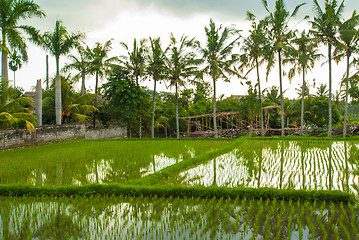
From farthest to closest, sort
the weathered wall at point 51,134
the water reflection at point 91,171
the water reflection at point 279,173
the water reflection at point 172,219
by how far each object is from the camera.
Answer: the weathered wall at point 51,134 < the water reflection at point 91,171 < the water reflection at point 279,173 < the water reflection at point 172,219

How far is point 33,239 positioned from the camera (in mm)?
2807

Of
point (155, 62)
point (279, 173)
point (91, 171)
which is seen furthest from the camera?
point (155, 62)

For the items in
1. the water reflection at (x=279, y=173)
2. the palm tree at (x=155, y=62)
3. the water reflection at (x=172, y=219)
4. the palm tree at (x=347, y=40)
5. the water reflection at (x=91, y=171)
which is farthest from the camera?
the palm tree at (x=155, y=62)

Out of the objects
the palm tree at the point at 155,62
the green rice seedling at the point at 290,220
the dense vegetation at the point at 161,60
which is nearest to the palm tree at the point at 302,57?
the dense vegetation at the point at 161,60

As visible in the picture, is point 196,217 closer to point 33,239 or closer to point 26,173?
point 33,239

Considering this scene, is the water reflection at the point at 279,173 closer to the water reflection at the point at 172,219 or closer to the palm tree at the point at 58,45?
the water reflection at the point at 172,219

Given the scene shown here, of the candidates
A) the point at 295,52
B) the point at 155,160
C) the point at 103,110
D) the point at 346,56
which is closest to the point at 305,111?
the point at 346,56

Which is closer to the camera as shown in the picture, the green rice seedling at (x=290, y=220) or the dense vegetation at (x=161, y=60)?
the green rice seedling at (x=290, y=220)

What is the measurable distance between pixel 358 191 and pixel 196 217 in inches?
107

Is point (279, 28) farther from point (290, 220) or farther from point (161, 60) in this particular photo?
point (290, 220)

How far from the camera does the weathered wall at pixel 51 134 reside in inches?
396

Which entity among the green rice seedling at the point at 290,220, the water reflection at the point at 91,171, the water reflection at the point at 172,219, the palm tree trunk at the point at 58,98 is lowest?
the water reflection at the point at 172,219

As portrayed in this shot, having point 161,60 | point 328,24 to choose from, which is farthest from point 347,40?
point 161,60

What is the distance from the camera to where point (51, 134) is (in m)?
12.5
